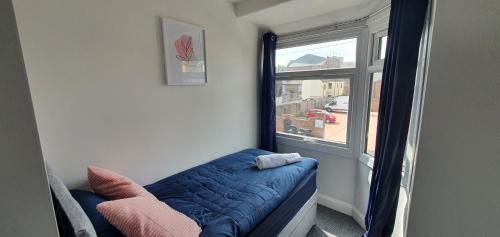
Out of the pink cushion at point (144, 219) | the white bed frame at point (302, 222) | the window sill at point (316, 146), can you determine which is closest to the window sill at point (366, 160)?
the window sill at point (316, 146)

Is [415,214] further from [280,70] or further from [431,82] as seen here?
[280,70]

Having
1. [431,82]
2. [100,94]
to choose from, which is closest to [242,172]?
[100,94]

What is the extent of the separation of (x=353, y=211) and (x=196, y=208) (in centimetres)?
187

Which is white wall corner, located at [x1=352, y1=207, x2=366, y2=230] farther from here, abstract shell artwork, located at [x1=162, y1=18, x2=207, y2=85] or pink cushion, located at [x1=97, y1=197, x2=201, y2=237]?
abstract shell artwork, located at [x1=162, y1=18, x2=207, y2=85]

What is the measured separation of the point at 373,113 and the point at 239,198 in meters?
1.61

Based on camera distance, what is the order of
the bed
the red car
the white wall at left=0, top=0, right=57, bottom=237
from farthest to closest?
1. the red car
2. the bed
3. the white wall at left=0, top=0, right=57, bottom=237

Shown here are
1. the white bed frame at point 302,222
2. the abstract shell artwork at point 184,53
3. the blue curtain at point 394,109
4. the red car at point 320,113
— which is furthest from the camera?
the red car at point 320,113

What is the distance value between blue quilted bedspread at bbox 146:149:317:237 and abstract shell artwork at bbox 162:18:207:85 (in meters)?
0.90

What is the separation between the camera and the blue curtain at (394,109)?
1392 mm

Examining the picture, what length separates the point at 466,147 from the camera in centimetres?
49

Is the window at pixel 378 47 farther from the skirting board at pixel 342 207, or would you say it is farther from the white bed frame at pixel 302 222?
the skirting board at pixel 342 207

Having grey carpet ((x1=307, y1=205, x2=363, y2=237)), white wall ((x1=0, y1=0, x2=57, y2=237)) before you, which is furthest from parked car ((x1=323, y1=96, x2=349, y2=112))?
white wall ((x1=0, y1=0, x2=57, y2=237))

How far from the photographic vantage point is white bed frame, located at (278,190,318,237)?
1.66 m

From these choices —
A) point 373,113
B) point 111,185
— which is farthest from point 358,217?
point 111,185
